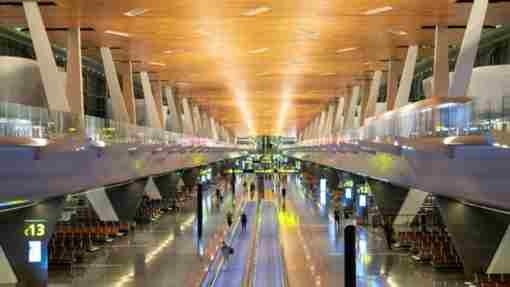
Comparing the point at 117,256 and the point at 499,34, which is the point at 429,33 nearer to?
the point at 499,34

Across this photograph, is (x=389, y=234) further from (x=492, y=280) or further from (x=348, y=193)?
(x=348, y=193)

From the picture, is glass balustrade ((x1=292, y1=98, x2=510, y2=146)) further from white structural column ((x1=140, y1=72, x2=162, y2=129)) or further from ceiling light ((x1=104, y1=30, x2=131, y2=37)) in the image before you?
white structural column ((x1=140, y1=72, x2=162, y2=129))

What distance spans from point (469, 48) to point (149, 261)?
13.6m

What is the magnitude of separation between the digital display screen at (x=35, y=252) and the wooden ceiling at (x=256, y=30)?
687 centimetres

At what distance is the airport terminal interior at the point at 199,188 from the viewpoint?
1436 cm

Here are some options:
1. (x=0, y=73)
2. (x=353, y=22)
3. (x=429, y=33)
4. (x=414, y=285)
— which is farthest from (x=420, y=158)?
(x=0, y=73)

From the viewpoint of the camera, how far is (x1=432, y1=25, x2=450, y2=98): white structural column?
76.8ft

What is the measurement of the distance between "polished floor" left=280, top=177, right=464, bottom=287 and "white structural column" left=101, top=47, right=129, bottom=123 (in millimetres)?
9588

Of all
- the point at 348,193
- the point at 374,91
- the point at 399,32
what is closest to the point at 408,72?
the point at 399,32

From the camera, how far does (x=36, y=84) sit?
2788 cm

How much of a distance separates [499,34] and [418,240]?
13069mm

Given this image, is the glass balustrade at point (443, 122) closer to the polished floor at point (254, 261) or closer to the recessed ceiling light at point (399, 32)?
the recessed ceiling light at point (399, 32)

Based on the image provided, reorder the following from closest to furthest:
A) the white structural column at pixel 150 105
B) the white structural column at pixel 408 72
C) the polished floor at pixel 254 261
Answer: the polished floor at pixel 254 261 → the white structural column at pixel 408 72 → the white structural column at pixel 150 105

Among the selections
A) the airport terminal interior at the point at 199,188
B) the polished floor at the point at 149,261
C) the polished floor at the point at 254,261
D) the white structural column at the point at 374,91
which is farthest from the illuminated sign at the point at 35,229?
the white structural column at the point at 374,91
